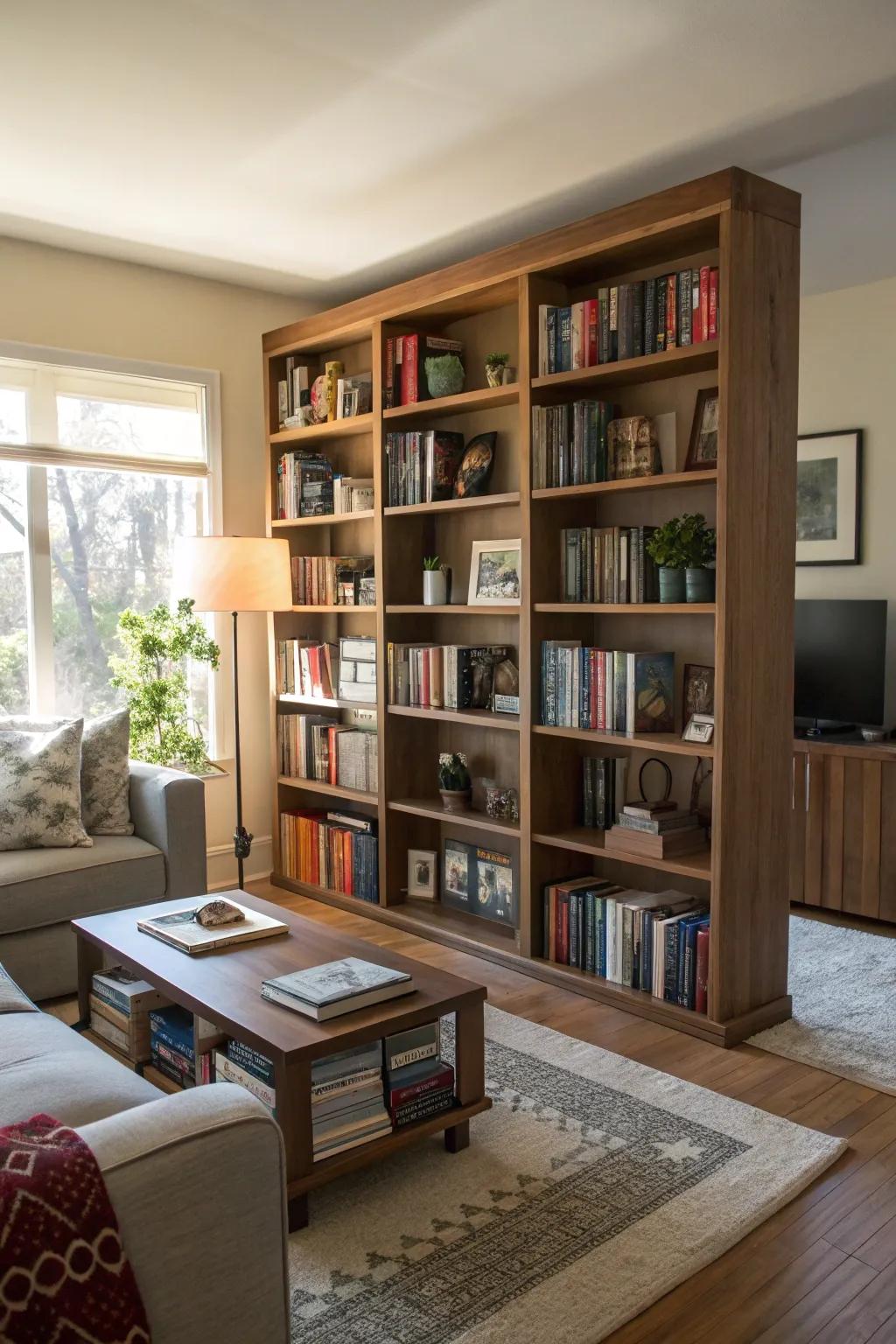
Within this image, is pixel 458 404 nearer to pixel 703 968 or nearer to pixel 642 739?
pixel 642 739

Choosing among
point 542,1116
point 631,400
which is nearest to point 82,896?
point 542,1116

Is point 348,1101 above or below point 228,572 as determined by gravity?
below

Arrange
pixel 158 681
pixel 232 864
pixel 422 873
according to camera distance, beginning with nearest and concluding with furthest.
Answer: pixel 158 681 < pixel 422 873 < pixel 232 864

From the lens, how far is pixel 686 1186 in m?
2.31

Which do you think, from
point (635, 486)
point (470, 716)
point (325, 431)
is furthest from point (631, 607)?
point (325, 431)

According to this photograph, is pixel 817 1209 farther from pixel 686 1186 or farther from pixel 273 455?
pixel 273 455

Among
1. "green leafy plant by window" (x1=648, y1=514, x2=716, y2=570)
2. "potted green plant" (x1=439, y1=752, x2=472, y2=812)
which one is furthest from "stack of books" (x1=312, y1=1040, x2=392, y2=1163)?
"potted green plant" (x1=439, y1=752, x2=472, y2=812)

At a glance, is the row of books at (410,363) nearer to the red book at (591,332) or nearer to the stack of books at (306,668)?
the red book at (591,332)

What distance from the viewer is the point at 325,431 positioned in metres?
4.51

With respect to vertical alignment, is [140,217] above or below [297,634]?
above

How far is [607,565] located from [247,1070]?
191 centimetres

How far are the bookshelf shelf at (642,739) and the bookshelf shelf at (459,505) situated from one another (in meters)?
0.78

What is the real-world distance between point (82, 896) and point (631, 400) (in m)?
2.40

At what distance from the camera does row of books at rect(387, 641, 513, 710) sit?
4.00m
